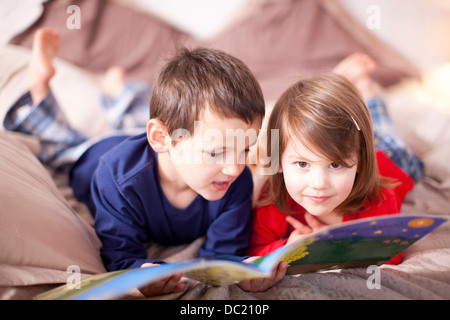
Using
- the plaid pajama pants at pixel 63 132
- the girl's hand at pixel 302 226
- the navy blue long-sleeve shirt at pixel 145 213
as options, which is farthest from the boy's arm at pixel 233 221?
the plaid pajama pants at pixel 63 132

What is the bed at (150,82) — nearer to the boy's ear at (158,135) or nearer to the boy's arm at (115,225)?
the boy's arm at (115,225)

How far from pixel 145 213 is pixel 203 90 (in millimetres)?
326

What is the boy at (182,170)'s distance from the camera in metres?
0.77

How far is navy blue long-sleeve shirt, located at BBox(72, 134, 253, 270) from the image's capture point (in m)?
0.88

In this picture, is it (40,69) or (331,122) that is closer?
(331,122)

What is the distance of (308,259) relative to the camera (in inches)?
28.4

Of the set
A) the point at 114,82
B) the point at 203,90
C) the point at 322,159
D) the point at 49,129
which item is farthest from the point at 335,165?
the point at 114,82

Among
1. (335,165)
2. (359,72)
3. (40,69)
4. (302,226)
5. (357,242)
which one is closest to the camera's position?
(357,242)

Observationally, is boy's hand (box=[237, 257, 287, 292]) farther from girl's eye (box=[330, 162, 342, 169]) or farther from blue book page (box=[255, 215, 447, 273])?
girl's eye (box=[330, 162, 342, 169])

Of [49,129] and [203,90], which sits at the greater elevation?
[203,90]

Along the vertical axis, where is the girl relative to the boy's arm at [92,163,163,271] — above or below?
above

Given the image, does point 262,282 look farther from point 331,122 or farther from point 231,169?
point 331,122

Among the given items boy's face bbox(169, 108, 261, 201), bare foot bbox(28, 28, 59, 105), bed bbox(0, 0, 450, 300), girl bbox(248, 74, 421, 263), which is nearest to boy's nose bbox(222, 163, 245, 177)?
boy's face bbox(169, 108, 261, 201)
